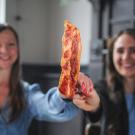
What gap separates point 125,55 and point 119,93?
147 mm

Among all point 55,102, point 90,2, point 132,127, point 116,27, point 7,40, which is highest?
point 90,2

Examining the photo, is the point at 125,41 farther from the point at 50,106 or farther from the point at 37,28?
the point at 37,28

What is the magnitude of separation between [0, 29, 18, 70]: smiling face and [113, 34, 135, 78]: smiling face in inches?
12.9

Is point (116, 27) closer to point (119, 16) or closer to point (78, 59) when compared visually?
point (119, 16)

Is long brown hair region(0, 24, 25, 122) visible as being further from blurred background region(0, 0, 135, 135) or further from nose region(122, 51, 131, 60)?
blurred background region(0, 0, 135, 135)

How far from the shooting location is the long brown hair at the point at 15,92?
1185 millimetres

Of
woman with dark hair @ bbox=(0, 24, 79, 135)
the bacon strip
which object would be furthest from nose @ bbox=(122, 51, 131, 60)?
the bacon strip

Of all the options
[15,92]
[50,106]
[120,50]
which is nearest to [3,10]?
[15,92]

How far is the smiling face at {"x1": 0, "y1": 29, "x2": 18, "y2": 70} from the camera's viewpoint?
1.08 metres

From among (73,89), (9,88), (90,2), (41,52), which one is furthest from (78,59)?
(41,52)

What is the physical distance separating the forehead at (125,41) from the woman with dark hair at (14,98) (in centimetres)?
30

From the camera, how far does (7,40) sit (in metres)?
1.13

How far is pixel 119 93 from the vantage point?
1256 millimetres

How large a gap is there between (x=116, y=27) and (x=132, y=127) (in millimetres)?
1038
